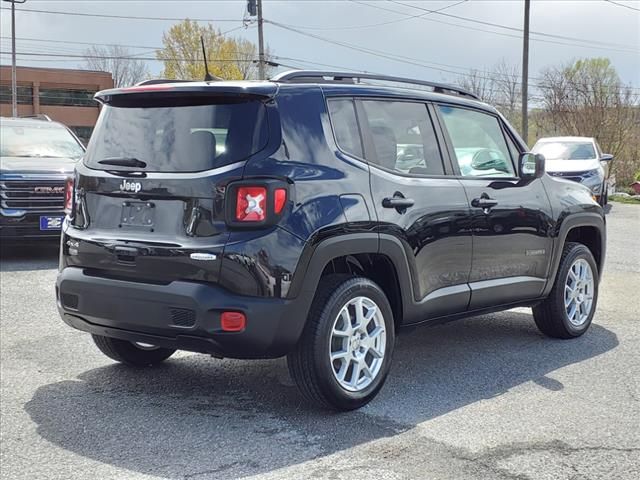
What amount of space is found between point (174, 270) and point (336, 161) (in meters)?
1.08

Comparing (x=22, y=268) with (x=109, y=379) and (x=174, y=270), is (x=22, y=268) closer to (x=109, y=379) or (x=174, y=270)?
(x=109, y=379)

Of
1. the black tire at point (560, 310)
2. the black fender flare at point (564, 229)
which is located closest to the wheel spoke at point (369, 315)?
the black fender flare at point (564, 229)

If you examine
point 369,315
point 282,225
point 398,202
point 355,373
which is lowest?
point 355,373

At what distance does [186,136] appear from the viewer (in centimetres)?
439

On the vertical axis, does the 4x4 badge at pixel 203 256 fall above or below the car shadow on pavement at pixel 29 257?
above

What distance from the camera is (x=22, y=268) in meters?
9.73

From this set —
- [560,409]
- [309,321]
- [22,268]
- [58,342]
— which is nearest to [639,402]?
[560,409]

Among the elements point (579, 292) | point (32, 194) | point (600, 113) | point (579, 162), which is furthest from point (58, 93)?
point (579, 292)

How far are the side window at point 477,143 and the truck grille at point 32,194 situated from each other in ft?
20.4

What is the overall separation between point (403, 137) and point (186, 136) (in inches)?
55.7

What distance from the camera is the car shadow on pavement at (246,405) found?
3941mm

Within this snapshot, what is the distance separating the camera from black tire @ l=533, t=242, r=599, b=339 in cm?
625

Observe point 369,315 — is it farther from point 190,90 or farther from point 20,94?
point 20,94

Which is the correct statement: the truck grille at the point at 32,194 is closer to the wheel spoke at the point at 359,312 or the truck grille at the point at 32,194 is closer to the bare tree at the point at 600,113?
the wheel spoke at the point at 359,312
